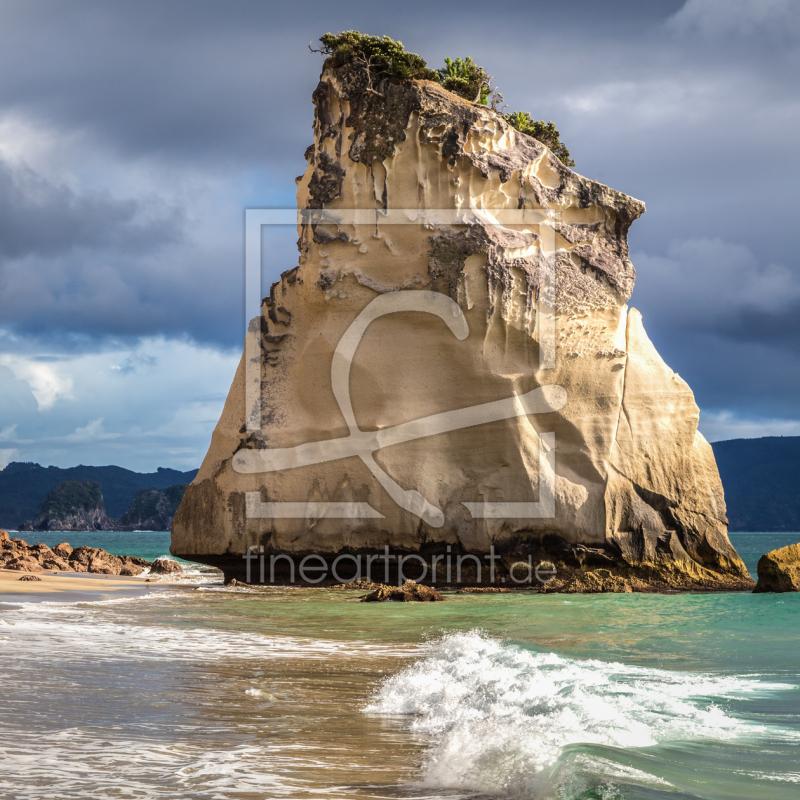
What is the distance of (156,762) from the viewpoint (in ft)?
13.6

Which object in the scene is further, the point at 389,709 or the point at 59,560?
the point at 59,560

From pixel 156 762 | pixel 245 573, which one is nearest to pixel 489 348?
pixel 245 573

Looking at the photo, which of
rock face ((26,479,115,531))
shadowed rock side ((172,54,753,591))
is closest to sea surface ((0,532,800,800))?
shadowed rock side ((172,54,753,591))

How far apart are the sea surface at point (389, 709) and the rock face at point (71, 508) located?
118574mm

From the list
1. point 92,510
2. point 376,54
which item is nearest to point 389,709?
point 376,54

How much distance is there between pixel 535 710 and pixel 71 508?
126 meters

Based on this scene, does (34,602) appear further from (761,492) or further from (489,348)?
(761,492)

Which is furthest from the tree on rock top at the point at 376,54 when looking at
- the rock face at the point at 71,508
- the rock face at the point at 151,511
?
→ the rock face at the point at 71,508

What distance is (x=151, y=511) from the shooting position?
412 ft

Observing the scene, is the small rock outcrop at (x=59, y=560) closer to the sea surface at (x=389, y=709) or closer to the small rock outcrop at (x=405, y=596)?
the sea surface at (x=389, y=709)

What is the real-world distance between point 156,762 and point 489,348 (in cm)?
1473

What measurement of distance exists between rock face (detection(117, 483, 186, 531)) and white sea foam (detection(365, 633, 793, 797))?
121m

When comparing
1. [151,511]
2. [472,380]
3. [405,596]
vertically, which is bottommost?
[151,511]

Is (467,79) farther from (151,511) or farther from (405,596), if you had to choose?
(151,511)
